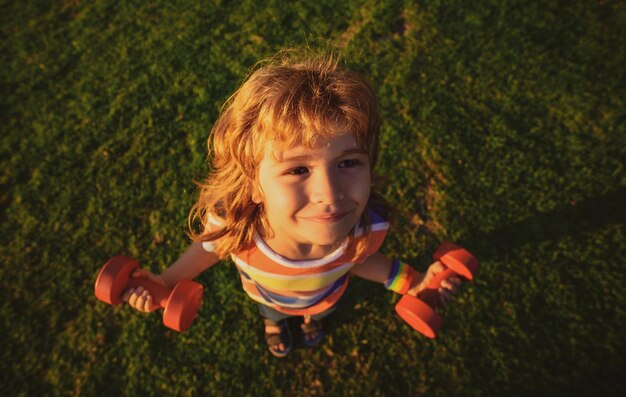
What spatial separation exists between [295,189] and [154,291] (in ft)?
3.60

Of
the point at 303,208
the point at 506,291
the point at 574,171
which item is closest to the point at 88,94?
the point at 303,208

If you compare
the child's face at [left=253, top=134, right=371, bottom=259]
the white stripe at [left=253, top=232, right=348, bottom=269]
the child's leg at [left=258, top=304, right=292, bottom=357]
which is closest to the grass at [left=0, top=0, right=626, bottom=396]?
the child's leg at [left=258, top=304, right=292, bottom=357]

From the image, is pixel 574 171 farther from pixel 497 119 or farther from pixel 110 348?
pixel 110 348

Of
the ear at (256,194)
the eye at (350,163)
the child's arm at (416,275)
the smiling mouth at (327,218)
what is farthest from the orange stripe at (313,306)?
the eye at (350,163)

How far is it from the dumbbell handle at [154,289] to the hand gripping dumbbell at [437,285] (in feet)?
4.50

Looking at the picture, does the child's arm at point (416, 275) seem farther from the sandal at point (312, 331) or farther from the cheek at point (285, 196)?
the cheek at point (285, 196)

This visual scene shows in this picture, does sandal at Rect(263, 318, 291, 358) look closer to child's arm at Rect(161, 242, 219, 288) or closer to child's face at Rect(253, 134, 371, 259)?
child's arm at Rect(161, 242, 219, 288)

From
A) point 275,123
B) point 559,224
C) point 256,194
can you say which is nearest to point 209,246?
point 256,194

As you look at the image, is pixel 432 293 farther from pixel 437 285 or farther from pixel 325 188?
pixel 325 188

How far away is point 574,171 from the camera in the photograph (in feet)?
12.5

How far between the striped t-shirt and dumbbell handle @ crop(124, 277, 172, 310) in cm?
34

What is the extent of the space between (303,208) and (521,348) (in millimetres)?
2649

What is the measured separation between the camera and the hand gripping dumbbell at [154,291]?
6.80 feet

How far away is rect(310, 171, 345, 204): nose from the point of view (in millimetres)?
1641
